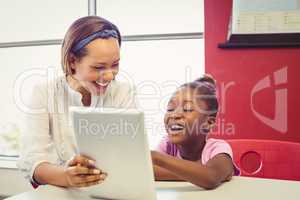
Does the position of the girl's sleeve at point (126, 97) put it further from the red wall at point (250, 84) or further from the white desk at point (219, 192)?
the red wall at point (250, 84)

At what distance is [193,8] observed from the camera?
2404 millimetres

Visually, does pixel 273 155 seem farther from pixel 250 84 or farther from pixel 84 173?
pixel 84 173

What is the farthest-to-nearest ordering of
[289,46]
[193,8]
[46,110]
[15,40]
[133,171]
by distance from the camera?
[15,40] < [193,8] < [289,46] < [46,110] < [133,171]

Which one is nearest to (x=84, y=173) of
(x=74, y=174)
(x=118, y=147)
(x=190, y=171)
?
(x=74, y=174)

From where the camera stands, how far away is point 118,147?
88 cm

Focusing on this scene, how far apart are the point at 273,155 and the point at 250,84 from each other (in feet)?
1.73

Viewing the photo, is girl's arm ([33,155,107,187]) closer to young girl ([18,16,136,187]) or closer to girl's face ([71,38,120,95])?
young girl ([18,16,136,187])

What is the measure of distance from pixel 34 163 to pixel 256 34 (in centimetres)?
121

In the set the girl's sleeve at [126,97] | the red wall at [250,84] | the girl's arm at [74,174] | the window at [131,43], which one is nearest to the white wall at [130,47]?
the window at [131,43]

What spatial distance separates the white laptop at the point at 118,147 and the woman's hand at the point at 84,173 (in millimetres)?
17

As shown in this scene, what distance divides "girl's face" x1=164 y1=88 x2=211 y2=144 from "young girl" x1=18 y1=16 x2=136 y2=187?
184 millimetres

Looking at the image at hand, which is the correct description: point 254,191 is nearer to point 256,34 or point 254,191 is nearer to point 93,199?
point 93,199

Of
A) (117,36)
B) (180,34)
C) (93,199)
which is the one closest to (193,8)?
(180,34)

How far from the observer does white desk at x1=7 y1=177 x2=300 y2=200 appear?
97 cm
